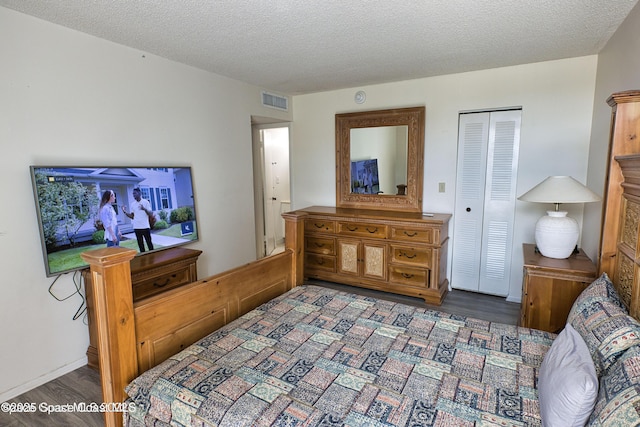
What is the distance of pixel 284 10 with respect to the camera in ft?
6.84

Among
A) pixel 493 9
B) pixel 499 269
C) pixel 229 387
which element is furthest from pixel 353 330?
pixel 499 269

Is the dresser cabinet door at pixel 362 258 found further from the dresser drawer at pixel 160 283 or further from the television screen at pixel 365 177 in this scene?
the dresser drawer at pixel 160 283

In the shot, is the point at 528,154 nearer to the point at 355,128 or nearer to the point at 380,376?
the point at 355,128

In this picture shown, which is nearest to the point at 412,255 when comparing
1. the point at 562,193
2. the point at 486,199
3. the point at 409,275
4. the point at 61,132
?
the point at 409,275

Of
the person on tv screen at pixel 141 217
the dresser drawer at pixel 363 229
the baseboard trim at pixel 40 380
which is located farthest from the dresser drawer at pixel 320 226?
the baseboard trim at pixel 40 380

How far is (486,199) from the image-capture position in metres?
3.60

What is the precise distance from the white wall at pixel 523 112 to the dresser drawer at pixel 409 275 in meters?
0.79

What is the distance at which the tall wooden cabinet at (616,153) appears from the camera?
1685 millimetres

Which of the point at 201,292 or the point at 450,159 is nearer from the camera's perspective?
the point at 201,292

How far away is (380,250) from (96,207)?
2670mm

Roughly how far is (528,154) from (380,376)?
2.96 metres

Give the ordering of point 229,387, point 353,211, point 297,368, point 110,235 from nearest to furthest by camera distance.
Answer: point 229,387 → point 297,368 → point 110,235 → point 353,211

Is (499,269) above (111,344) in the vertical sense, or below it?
below

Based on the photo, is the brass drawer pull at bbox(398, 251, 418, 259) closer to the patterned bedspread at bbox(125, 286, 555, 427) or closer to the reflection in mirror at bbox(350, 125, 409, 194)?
the reflection in mirror at bbox(350, 125, 409, 194)
